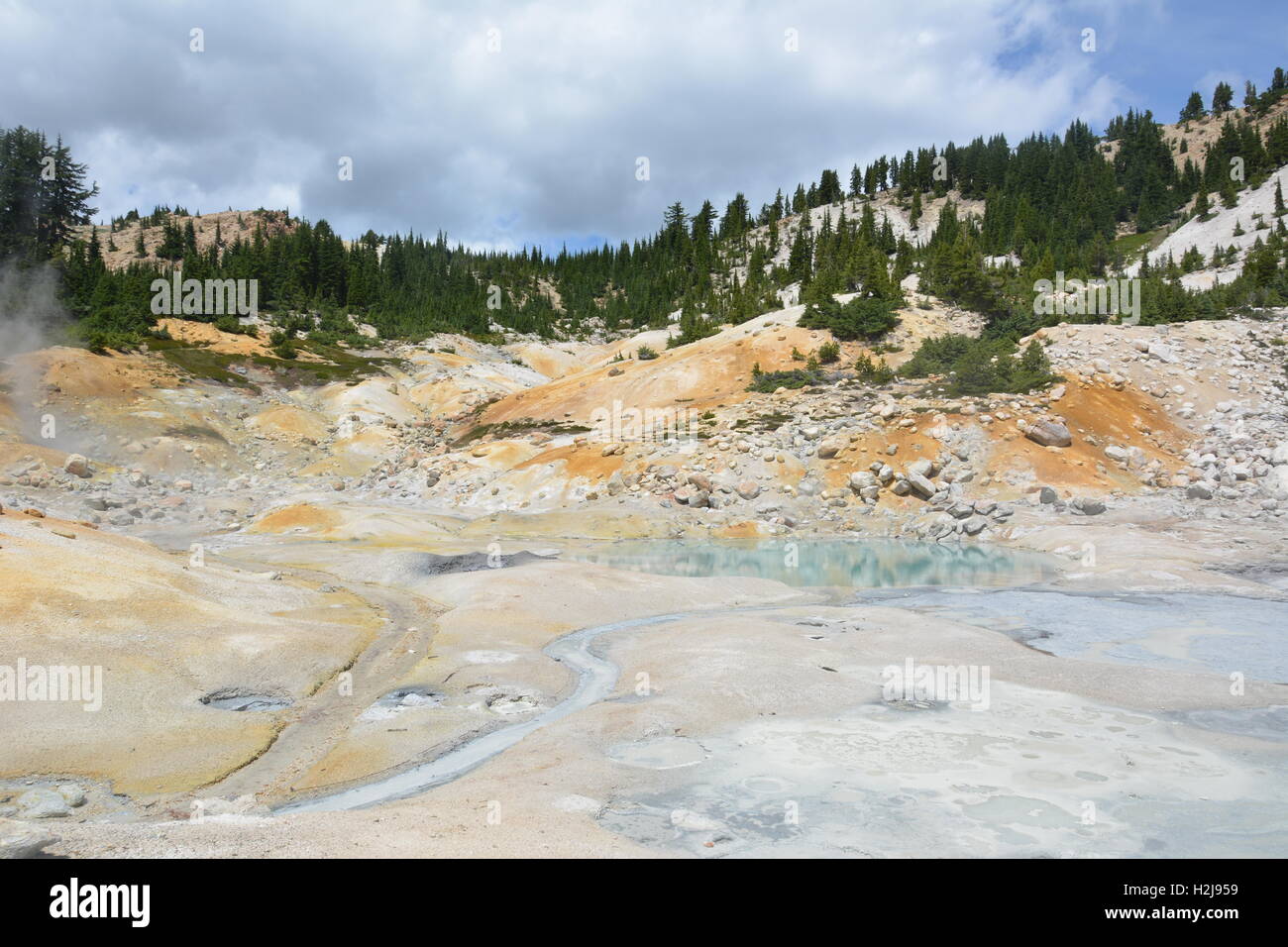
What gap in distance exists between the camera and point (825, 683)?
14.2 m

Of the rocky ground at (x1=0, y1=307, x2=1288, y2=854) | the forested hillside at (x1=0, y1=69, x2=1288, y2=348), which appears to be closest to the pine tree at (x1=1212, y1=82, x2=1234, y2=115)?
the forested hillside at (x1=0, y1=69, x2=1288, y2=348)

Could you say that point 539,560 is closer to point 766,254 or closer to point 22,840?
point 22,840

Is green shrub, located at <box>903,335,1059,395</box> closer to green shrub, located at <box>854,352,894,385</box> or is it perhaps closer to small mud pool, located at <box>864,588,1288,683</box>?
green shrub, located at <box>854,352,894,385</box>

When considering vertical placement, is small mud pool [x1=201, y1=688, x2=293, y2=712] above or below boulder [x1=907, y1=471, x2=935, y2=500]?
below

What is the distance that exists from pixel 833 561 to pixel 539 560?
11610mm

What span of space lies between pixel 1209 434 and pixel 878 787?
42147mm

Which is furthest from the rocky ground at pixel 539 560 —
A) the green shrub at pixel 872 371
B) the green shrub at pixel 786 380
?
the green shrub at pixel 786 380

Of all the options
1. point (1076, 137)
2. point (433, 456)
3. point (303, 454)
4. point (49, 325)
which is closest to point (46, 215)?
point (49, 325)

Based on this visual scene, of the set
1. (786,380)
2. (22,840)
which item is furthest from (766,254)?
(22,840)

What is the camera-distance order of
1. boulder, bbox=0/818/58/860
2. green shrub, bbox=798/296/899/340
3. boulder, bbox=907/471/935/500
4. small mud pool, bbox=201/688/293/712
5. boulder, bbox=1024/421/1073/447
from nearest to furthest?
boulder, bbox=0/818/58/860 < small mud pool, bbox=201/688/293/712 < boulder, bbox=907/471/935/500 < boulder, bbox=1024/421/1073/447 < green shrub, bbox=798/296/899/340

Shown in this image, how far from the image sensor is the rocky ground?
32.0 ft

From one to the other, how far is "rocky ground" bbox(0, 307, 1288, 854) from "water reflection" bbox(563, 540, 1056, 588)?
1636mm

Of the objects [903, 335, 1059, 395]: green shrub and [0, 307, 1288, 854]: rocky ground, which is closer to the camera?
[0, 307, 1288, 854]: rocky ground

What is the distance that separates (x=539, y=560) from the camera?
2878 cm
